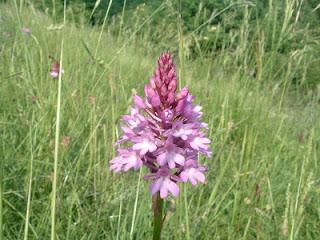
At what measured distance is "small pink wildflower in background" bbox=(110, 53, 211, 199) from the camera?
893mm

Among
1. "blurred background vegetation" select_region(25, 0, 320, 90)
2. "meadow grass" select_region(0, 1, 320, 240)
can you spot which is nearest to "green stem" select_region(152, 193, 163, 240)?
"meadow grass" select_region(0, 1, 320, 240)

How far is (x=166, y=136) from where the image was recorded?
912 millimetres

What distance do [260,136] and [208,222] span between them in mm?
1270

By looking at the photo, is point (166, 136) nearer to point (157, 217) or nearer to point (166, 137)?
point (166, 137)

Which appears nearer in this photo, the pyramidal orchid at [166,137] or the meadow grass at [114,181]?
the pyramidal orchid at [166,137]

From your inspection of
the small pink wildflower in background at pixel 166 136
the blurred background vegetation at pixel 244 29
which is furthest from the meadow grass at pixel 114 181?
the small pink wildflower in background at pixel 166 136

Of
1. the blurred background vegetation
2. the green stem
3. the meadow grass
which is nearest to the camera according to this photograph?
the green stem

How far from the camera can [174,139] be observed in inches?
36.6

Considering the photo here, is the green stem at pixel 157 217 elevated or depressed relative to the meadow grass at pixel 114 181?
elevated

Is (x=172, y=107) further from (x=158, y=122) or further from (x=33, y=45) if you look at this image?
(x=33, y=45)

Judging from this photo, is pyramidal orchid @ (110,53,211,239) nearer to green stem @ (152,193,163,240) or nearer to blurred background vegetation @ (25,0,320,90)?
green stem @ (152,193,163,240)

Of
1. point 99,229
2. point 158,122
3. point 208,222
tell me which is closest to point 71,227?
point 99,229

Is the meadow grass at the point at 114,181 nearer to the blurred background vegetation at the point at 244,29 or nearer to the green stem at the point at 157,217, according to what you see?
the blurred background vegetation at the point at 244,29

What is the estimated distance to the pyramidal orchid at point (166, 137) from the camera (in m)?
0.89
